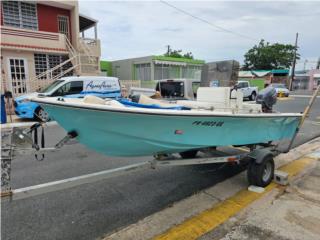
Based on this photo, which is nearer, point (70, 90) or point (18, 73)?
point (70, 90)

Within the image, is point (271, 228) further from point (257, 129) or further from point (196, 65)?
point (196, 65)

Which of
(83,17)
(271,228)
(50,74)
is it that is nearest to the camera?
(271,228)

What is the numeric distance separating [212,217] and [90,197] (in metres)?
1.78

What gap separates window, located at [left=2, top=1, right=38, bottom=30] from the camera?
15.4 m

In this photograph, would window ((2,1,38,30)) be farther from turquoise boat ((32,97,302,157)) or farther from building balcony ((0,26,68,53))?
turquoise boat ((32,97,302,157))

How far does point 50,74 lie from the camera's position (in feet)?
52.1

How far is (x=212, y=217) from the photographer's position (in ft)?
9.98

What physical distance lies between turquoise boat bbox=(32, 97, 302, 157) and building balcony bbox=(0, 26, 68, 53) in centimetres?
1411

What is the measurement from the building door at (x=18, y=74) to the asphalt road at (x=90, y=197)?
10340 millimetres

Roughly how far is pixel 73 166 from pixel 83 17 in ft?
60.0

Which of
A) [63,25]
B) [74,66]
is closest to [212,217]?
[74,66]

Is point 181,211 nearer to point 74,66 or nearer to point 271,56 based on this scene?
point 74,66

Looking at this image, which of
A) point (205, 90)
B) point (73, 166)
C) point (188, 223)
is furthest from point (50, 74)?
point (188, 223)

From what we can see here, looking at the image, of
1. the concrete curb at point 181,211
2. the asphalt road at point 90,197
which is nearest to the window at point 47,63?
the asphalt road at point 90,197
